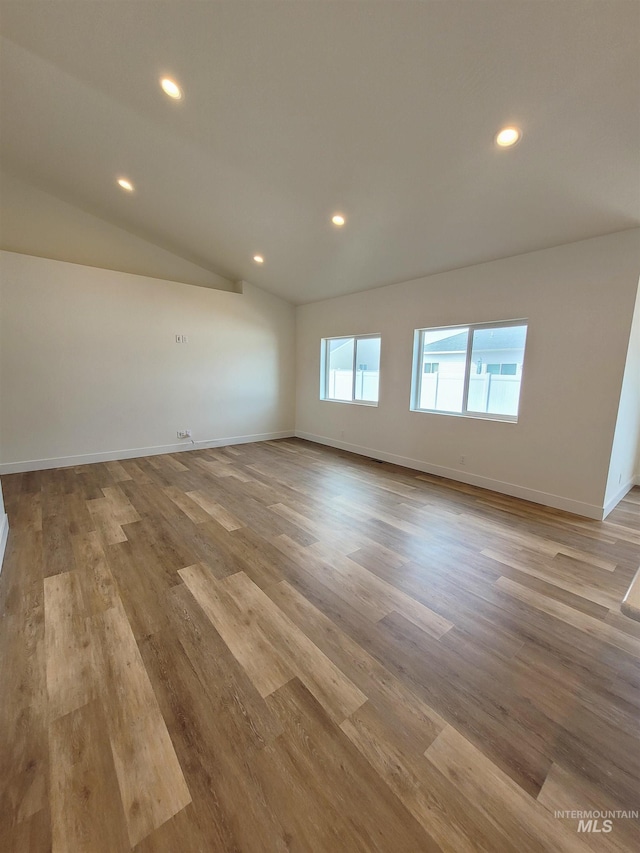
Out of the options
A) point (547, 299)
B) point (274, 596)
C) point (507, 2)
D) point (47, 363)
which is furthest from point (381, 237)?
point (47, 363)

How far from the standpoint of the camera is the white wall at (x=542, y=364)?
2971mm

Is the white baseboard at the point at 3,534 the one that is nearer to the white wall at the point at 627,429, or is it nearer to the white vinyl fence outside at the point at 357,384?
the white vinyl fence outside at the point at 357,384

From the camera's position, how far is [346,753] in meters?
1.17

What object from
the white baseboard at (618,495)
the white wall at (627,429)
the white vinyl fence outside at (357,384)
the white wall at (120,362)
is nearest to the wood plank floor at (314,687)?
the white baseboard at (618,495)

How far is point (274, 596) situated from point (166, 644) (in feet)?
1.99

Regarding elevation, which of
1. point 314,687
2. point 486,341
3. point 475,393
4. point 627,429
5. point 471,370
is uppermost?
point 486,341

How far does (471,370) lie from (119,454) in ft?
16.4

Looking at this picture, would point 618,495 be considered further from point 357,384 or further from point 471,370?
point 357,384

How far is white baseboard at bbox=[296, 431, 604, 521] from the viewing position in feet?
10.5

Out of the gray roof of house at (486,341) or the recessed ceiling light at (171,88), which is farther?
the gray roof of house at (486,341)

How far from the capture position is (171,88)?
243cm

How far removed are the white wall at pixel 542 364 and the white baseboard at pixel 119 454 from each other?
2.84 m

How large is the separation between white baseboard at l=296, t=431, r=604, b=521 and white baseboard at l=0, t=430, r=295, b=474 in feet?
6.30

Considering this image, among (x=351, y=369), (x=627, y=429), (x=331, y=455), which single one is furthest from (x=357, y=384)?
(x=627, y=429)
